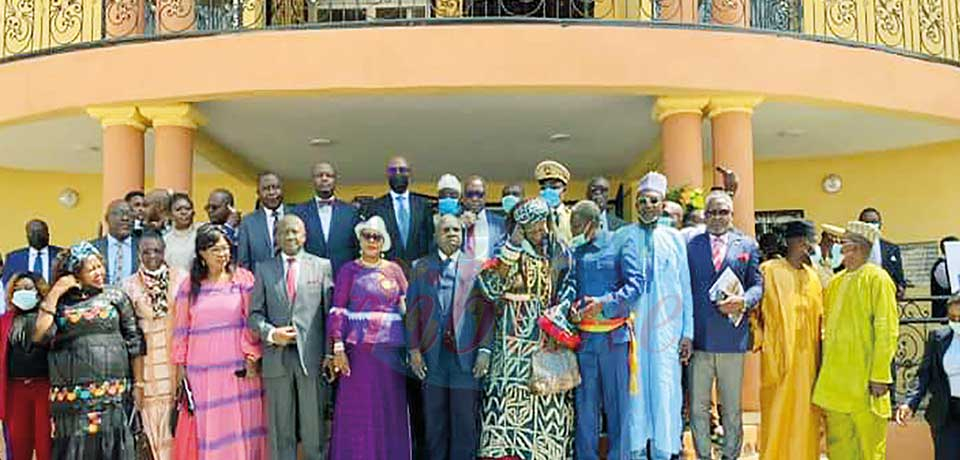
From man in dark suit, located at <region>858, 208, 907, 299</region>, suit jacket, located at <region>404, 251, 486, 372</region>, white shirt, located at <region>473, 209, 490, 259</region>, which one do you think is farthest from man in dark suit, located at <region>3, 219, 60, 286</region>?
man in dark suit, located at <region>858, 208, 907, 299</region>

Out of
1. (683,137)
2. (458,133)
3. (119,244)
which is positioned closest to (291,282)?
(119,244)

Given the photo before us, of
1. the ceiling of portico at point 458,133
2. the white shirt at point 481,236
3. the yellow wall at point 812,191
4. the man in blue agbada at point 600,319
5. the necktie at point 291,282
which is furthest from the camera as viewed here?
the yellow wall at point 812,191

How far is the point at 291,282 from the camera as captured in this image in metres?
6.71

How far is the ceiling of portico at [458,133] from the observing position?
33.0ft

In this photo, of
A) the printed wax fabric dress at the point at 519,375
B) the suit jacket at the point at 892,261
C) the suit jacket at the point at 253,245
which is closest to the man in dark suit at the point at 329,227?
the suit jacket at the point at 253,245

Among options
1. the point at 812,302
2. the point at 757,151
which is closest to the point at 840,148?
the point at 757,151

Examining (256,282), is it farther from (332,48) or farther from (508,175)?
(508,175)

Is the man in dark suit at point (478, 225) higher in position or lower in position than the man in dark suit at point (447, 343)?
higher

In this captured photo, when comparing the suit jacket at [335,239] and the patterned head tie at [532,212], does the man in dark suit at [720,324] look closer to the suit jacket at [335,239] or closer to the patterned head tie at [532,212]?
the patterned head tie at [532,212]

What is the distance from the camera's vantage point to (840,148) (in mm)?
12898

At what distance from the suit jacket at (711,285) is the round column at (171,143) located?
4918mm

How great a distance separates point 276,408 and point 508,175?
7868 millimetres

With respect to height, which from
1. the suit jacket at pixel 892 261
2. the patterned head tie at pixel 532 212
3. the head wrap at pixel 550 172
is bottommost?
the suit jacket at pixel 892 261

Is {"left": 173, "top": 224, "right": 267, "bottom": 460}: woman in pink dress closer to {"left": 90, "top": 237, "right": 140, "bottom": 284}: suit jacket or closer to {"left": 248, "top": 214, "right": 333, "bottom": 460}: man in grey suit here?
{"left": 248, "top": 214, "right": 333, "bottom": 460}: man in grey suit
